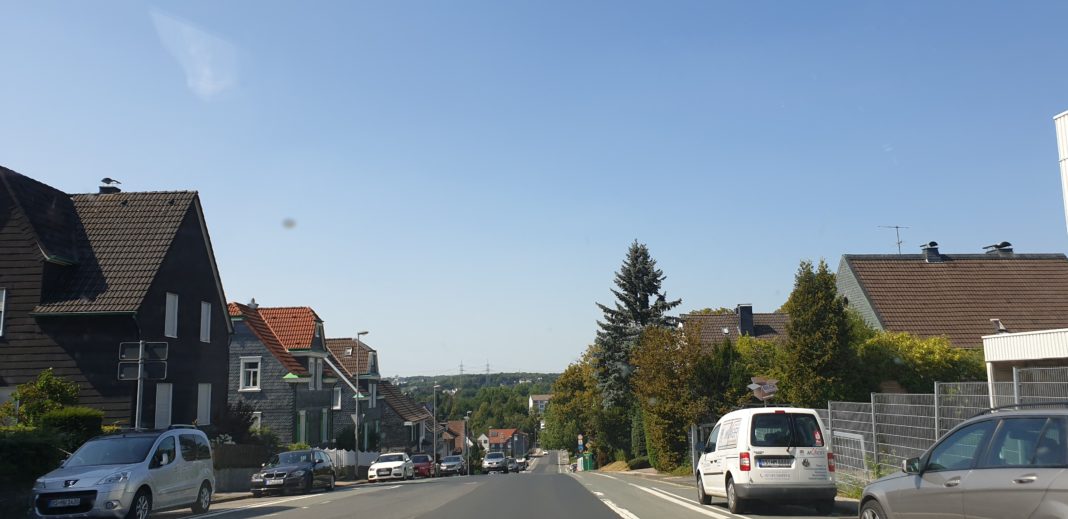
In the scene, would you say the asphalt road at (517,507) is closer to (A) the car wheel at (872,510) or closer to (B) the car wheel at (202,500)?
(B) the car wheel at (202,500)

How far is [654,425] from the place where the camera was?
111 ft

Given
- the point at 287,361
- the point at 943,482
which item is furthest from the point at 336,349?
the point at 943,482

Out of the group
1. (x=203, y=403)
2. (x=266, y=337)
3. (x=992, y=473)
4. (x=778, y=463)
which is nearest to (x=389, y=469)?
(x=203, y=403)

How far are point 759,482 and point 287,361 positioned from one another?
36706 mm

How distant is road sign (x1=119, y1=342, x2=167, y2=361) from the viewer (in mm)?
18953

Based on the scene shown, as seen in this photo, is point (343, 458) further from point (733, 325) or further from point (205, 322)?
point (733, 325)

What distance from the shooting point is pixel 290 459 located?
27156 millimetres

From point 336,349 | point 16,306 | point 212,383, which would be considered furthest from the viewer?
point 336,349

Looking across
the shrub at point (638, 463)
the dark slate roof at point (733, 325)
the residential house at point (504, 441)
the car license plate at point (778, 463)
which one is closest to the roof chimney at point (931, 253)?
the dark slate roof at point (733, 325)

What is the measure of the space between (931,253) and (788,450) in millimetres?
33416

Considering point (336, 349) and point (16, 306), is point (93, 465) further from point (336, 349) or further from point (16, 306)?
point (336, 349)

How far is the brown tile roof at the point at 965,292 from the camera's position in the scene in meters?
37.8

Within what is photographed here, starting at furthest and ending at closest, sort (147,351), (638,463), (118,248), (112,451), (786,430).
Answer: (638,463) → (118,248) → (147,351) → (112,451) → (786,430)

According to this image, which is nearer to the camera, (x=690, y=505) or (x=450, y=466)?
(x=690, y=505)
